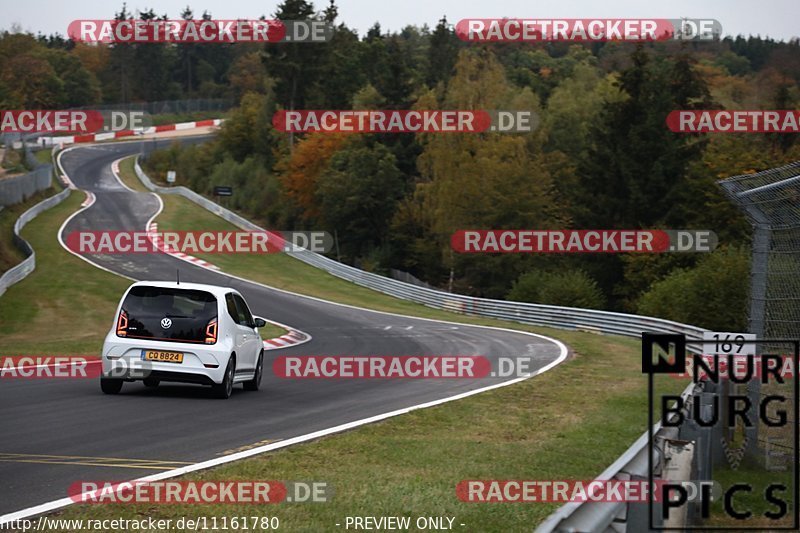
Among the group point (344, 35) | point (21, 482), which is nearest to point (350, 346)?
point (21, 482)

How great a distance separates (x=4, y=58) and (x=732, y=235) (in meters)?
91.4

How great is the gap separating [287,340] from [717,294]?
15964 mm

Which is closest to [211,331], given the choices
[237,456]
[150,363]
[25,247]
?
[150,363]

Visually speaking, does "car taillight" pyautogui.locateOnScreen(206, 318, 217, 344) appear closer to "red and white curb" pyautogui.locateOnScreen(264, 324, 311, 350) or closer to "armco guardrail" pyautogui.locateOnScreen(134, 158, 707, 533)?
"armco guardrail" pyautogui.locateOnScreen(134, 158, 707, 533)

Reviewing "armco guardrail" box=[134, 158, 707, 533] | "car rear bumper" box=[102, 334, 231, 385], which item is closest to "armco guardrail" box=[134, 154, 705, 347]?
"armco guardrail" box=[134, 158, 707, 533]

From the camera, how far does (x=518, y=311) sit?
4188 centimetres

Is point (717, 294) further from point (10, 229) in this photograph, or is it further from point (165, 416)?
point (10, 229)

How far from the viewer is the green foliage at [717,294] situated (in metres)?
35.9

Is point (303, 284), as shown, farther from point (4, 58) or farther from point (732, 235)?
point (4, 58)

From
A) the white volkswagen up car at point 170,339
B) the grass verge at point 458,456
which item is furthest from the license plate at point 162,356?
the grass verge at point 458,456

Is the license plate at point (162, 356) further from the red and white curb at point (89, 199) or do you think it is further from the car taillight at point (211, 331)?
the red and white curb at point (89, 199)

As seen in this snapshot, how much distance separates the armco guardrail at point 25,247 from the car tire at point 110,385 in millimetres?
25550

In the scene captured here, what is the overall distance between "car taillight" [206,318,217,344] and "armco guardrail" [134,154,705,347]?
52.1ft

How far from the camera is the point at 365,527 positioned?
683cm
